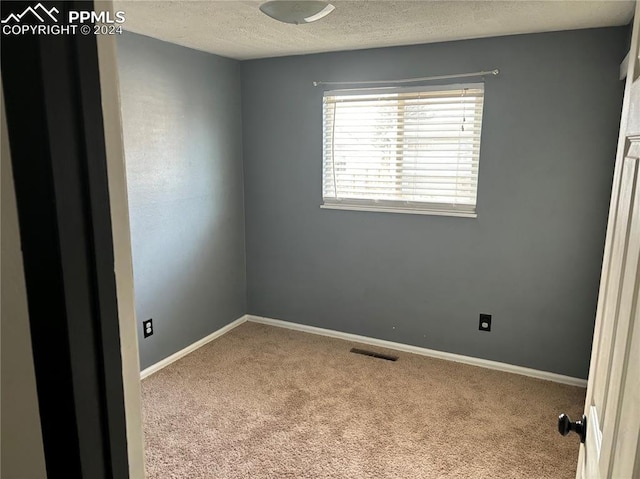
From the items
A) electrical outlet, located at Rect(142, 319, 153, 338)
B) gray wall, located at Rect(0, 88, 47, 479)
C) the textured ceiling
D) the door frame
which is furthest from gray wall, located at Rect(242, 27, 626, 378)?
gray wall, located at Rect(0, 88, 47, 479)

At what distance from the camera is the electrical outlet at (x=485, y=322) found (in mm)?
3205

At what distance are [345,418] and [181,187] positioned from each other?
187 cm

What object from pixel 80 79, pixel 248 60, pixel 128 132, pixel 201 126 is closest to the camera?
pixel 80 79

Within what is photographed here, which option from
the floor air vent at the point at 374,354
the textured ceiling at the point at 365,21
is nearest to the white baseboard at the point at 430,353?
the floor air vent at the point at 374,354

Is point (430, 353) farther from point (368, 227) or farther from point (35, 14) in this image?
point (35, 14)

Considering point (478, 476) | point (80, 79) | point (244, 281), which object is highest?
point (80, 79)

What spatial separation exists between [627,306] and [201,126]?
3.06 metres

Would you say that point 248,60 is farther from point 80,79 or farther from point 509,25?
point 80,79

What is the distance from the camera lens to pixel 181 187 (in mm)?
3242

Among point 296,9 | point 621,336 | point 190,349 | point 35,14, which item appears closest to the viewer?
point 35,14

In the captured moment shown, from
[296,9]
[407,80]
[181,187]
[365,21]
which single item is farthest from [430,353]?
[296,9]

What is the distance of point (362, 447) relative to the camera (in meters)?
2.38

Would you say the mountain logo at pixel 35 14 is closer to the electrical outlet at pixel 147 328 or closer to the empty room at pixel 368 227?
the empty room at pixel 368 227

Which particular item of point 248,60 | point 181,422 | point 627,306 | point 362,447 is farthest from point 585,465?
point 248,60
